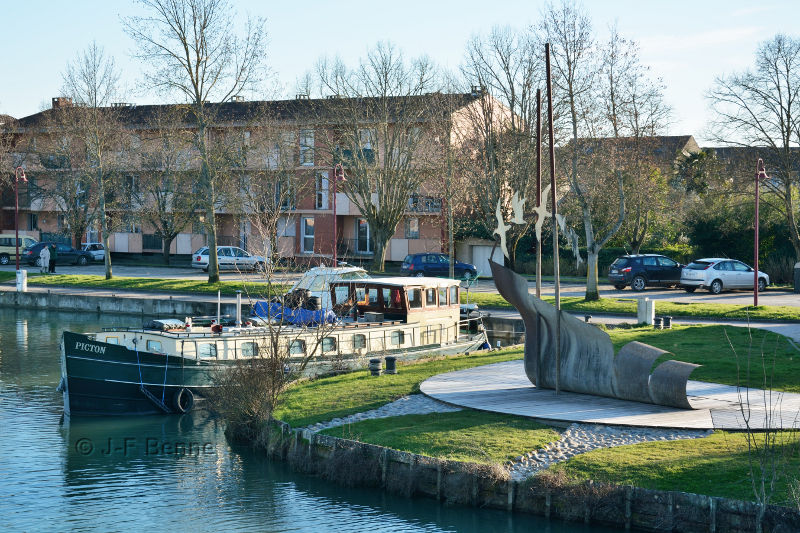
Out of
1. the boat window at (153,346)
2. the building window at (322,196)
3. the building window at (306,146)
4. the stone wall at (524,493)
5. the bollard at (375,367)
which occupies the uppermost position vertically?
the building window at (306,146)

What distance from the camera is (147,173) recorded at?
63688 millimetres

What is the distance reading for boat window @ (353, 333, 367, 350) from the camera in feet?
95.5

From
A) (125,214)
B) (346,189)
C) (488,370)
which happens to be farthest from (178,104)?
(488,370)

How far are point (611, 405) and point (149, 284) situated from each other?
122ft

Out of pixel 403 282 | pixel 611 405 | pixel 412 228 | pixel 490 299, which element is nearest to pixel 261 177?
pixel 412 228

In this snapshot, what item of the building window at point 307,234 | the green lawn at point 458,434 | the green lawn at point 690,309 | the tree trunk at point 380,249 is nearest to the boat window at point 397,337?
the green lawn at point 690,309

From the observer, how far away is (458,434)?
17438 millimetres

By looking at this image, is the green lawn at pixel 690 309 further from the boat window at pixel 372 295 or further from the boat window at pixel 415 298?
the boat window at pixel 372 295

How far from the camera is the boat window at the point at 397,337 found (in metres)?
30.3

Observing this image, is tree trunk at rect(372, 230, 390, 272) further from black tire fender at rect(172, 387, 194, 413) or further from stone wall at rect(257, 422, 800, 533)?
stone wall at rect(257, 422, 800, 533)

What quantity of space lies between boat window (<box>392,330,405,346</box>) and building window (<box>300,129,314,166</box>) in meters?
24.5

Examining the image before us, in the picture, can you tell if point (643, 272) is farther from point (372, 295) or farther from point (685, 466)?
point (685, 466)

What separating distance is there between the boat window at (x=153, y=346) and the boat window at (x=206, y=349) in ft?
3.62

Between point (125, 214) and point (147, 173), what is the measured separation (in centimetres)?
572
